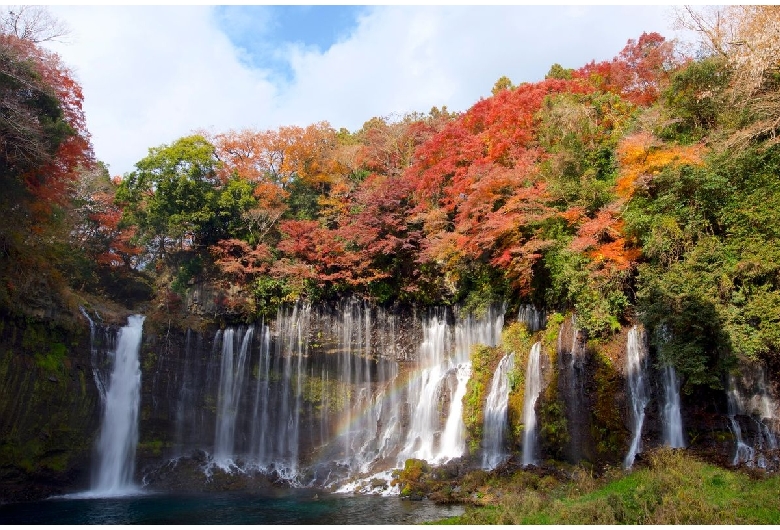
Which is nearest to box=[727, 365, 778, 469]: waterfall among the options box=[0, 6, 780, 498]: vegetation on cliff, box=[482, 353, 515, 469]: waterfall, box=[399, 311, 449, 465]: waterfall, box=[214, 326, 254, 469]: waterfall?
box=[0, 6, 780, 498]: vegetation on cliff

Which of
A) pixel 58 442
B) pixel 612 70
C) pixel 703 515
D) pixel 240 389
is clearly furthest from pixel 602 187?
pixel 58 442

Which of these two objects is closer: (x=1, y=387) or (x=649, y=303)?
(x=649, y=303)

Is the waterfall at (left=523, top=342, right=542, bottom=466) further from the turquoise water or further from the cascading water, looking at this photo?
the cascading water

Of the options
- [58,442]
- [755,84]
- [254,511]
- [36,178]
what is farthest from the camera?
[58,442]

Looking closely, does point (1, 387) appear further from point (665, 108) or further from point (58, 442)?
point (665, 108)

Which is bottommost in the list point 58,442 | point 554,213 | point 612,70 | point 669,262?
point 58,442

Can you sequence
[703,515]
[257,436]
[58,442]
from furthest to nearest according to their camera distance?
[257,436], [58,442], [703,515]

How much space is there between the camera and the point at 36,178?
65.1 feet

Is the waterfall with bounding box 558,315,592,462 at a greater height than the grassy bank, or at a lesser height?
greater

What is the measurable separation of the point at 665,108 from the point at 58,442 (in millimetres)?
27128

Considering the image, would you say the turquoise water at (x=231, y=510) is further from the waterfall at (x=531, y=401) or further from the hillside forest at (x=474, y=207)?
the hillside forest at (x=474, y=207)

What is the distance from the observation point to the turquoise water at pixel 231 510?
1638 cm

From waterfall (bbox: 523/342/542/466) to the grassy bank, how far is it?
12.9ft

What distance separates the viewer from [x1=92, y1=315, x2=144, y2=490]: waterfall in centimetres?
2331
